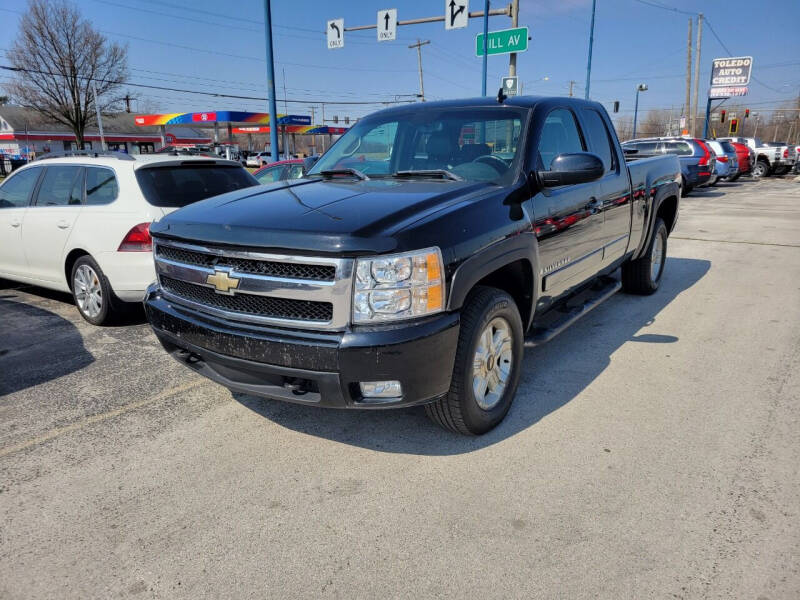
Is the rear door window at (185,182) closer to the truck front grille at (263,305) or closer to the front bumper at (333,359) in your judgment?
the truck front grille at (263,305)

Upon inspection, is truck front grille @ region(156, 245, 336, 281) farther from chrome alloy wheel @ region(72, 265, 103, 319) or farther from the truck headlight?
chrome alloy wheel @ region(72, 265, 103, 319)

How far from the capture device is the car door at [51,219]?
18.1 ft

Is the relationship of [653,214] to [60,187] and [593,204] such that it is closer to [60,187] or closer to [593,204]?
[593,204]

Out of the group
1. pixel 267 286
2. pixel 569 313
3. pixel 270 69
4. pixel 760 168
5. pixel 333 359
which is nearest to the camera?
pixel 333 359

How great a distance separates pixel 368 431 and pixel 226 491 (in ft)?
2.88

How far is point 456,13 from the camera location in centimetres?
1889

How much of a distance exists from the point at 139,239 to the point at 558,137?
3574 millimetres

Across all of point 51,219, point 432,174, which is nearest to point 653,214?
point 432,174

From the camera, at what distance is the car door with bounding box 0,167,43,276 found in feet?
19.8

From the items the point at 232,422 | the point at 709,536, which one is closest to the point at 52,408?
the point at 232,422

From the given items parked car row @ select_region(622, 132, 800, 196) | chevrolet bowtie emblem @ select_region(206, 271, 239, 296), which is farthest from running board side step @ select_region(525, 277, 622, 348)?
parked car row @ select_region(622, 132, 800, 196)

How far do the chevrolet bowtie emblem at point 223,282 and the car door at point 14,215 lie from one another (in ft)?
14.3

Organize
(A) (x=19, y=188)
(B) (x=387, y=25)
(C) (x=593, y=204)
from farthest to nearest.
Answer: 1. (B) (x=387, y=25)
2. (A) (x=19, y=188)
3. (C) (x=593, y=204)

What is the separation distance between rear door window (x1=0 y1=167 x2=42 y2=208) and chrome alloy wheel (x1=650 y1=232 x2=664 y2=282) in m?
6.59
